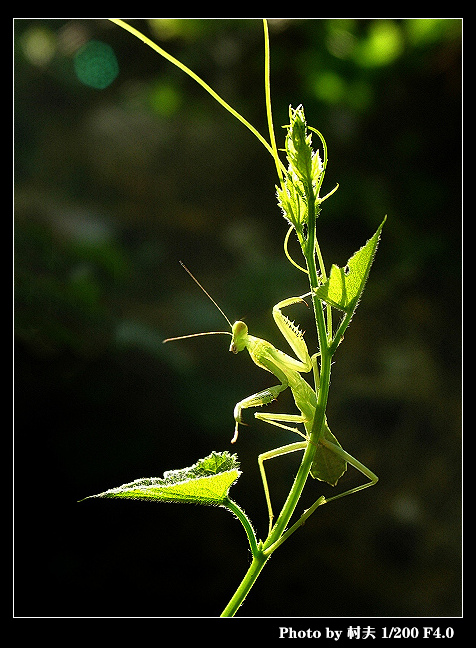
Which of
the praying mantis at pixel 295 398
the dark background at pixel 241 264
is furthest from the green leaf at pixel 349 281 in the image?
the dark background at pixel 241 264

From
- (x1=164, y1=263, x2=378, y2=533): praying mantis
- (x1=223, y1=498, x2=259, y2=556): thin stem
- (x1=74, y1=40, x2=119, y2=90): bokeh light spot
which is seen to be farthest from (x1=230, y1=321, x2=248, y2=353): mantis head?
(x1=74, y1=40, x2=119, y2=90): bokeh light spot

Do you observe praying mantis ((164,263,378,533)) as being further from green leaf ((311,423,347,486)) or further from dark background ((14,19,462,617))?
dark background ((14,19,462,617))

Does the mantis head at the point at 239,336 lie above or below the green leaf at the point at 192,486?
above

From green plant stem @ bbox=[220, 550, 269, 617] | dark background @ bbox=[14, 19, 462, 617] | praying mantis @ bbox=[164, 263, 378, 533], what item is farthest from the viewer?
dark background @ bbox=[14, 19, 462, 617]

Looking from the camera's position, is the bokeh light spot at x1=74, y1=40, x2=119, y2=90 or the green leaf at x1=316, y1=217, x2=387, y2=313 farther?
the bokeh light spot at x1=74, y1=40, x2=119, y2=90

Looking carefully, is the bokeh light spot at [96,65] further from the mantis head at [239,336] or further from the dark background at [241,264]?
the mantis head at [239,336]

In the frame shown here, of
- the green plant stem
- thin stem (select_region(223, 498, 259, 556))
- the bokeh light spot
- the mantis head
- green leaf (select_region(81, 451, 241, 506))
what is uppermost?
the bokeh light spot
